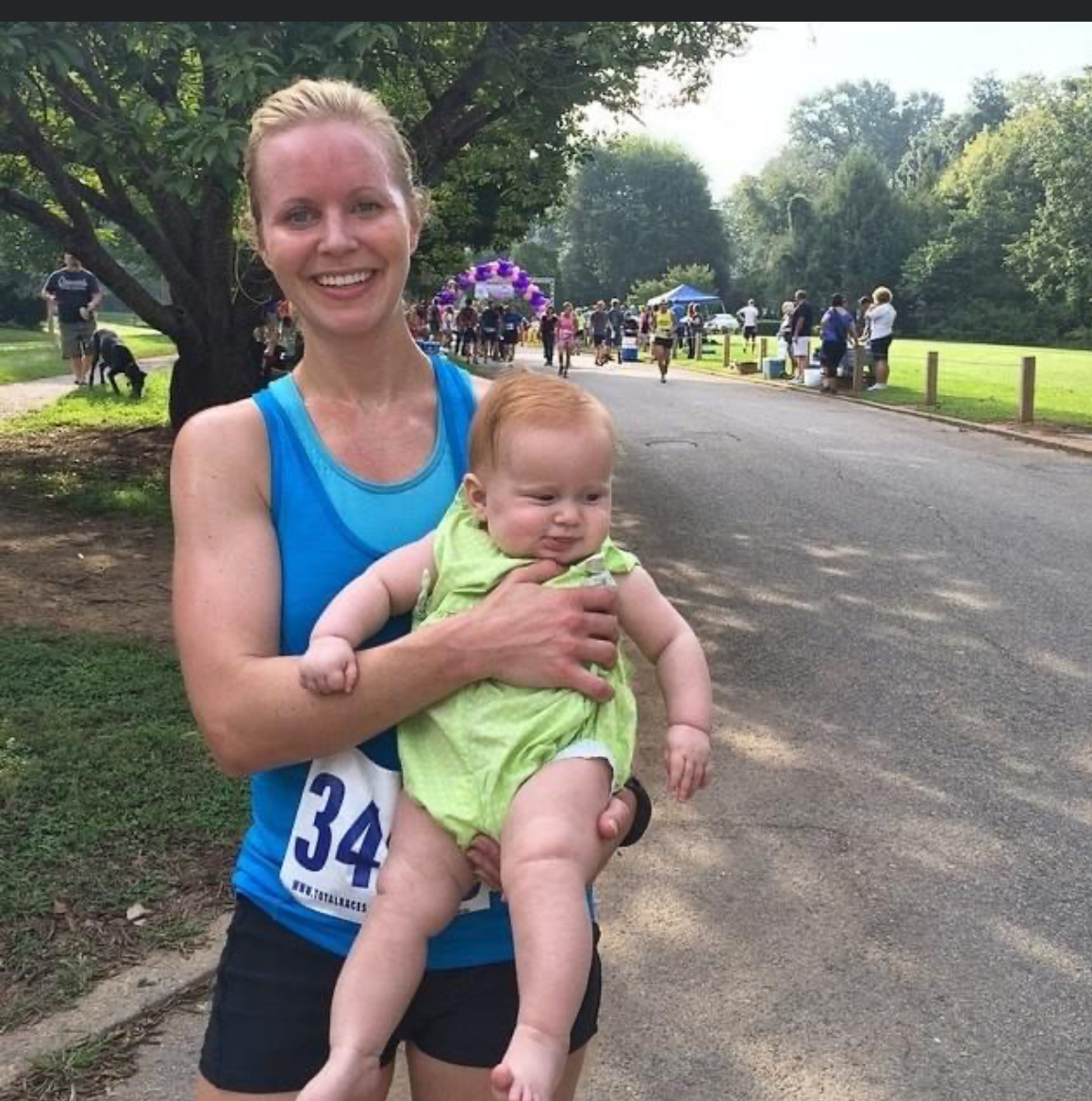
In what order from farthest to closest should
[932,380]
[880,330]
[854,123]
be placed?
[854,123] < [880,330] < [932,380]

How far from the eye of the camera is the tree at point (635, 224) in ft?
302

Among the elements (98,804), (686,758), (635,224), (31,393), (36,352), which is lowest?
(98,804)

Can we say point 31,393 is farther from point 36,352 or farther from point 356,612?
point 356,612

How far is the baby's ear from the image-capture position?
1818 millimetres

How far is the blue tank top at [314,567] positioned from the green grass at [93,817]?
76.3 inches

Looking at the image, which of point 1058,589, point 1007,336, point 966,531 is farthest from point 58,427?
point 1007,336

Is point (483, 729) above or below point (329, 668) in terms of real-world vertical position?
below

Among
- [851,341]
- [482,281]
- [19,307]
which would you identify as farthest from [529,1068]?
[19,307]

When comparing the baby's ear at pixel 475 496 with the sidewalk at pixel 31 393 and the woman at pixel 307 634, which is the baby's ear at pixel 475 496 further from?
the sidewalk at pixel 31 393

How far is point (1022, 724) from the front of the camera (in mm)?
5730

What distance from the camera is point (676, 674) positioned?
1.91m

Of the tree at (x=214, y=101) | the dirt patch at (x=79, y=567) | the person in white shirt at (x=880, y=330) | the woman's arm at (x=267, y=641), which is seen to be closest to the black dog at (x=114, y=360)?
the tree at (x=214, y=101)

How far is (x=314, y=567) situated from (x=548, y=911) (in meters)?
0.58

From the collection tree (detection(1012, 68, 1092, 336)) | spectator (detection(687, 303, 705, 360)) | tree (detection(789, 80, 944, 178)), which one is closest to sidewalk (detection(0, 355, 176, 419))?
spectator (detection(687, 303, 705, 360))
